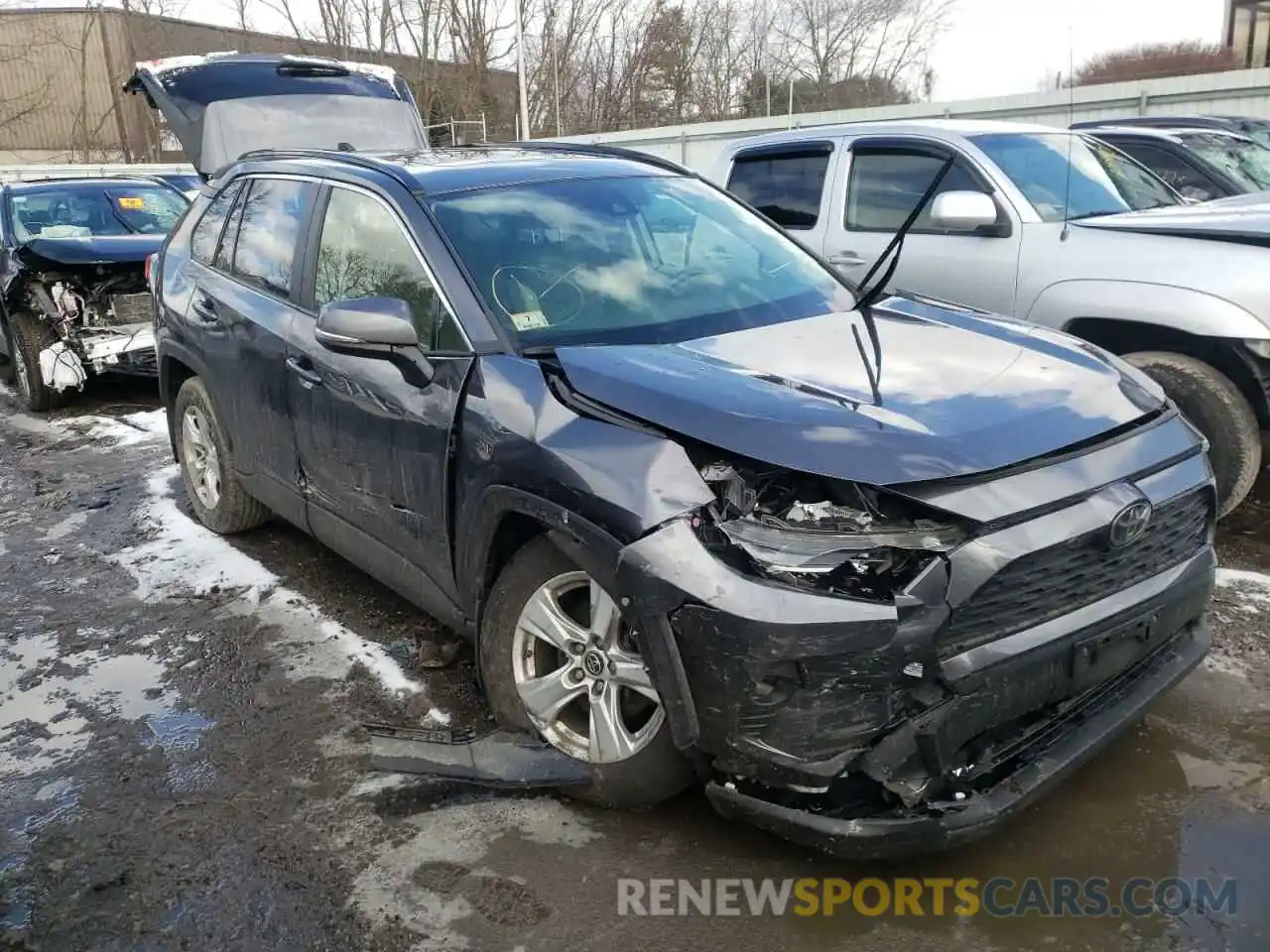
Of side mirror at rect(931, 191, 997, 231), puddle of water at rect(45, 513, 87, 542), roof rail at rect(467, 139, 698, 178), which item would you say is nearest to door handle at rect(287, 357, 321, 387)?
roof rail at rect(467, 139, 698, 178)

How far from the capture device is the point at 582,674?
9.16 feet

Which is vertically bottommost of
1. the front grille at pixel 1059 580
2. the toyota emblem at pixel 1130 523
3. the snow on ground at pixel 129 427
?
the snow on ground at pixel 129 427

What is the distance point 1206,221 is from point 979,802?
3.78 meters

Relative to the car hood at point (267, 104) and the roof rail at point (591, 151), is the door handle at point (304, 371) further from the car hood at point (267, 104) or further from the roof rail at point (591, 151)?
the car hood at point (267, 104)

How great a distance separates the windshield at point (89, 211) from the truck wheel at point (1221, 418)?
8213mm

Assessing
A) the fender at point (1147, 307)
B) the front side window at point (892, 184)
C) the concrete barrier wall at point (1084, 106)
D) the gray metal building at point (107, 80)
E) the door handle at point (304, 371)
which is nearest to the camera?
the door handle at point (304, 371)

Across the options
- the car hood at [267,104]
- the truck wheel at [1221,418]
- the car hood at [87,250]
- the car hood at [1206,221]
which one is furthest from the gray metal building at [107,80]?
the truck wheel at [1221,418]

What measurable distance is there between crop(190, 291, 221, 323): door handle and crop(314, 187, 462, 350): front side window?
96cm

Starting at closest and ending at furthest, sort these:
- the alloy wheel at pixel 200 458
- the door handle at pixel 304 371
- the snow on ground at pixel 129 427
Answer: the door handle at pixel 304 371 → the alloy wheel at pixel 200 458 → the snow on ground at pixel 129 427

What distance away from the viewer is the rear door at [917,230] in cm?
542

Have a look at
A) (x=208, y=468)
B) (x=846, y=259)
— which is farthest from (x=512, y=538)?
(x=846, y=259)

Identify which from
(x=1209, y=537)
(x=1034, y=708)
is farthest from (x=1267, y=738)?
(x=1034, y=708)

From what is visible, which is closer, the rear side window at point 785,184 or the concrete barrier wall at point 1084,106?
the rear side window at point 785,184

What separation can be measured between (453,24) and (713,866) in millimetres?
36693
